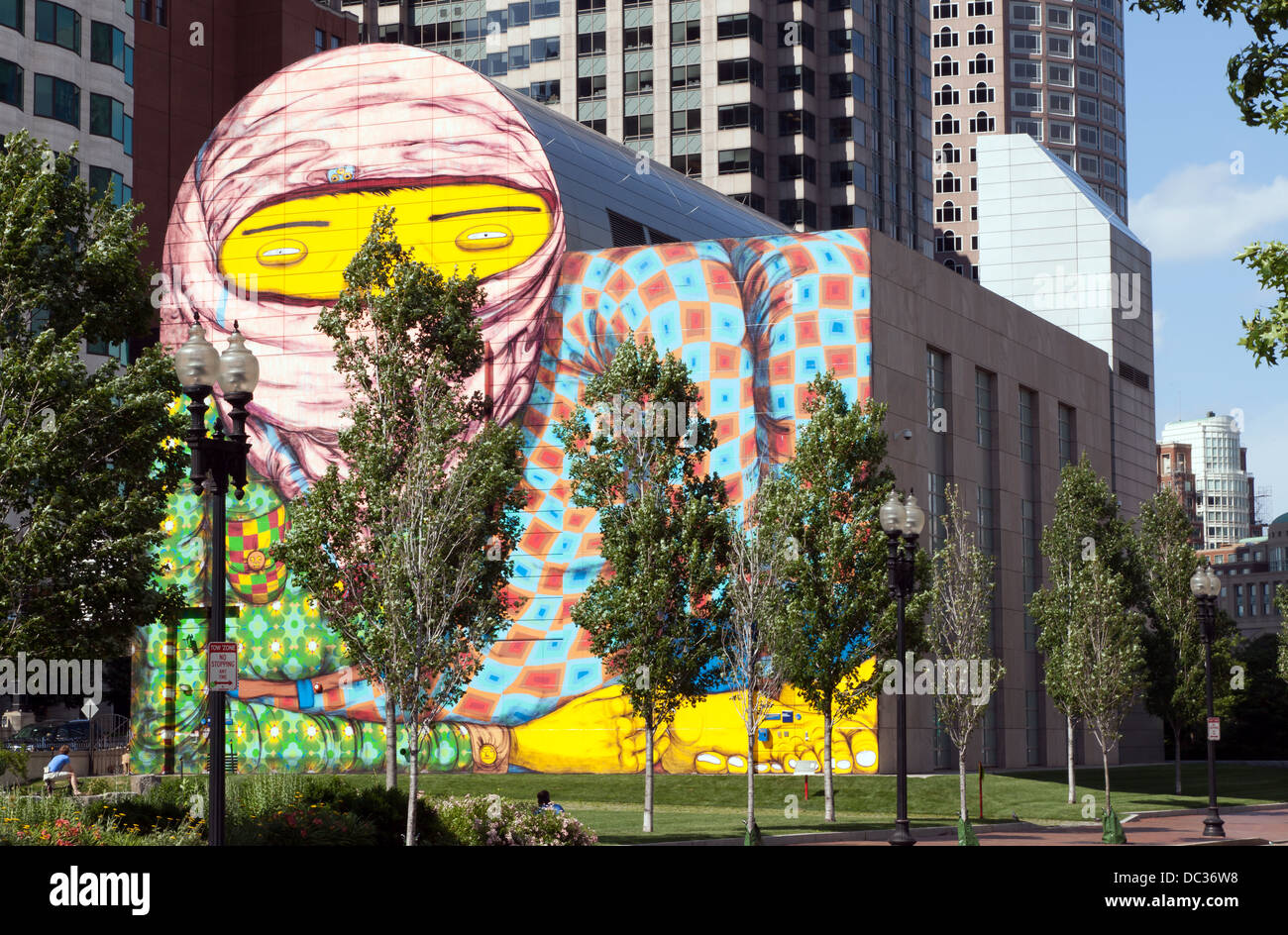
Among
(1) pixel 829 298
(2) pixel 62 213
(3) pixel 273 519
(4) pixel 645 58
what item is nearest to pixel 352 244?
(3) pixel 273 519

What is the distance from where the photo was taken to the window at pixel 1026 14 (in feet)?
617

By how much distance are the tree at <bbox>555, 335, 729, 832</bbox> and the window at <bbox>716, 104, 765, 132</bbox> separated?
75.8m

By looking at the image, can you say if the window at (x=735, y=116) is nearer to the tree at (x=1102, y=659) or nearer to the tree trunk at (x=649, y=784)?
the tree at (x=1102, y=659)

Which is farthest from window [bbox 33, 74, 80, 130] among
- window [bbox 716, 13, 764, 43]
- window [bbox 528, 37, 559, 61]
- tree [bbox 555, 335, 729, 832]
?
window [bbox 716, 13, 764, 43]

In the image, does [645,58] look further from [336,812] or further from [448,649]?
[336,812]

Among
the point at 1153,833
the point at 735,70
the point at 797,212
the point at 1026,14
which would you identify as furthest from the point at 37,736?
the point at 1026,14

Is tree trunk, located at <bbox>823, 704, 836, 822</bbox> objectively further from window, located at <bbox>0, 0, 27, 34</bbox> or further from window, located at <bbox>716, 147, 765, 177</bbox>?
window, located at <bbox>716, 147, 765, 177</bbox>

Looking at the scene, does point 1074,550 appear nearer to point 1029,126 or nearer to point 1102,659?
point 1102,659

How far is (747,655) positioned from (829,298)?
1757 cm

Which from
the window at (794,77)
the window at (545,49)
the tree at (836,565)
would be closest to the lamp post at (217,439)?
the tree at (836,565)

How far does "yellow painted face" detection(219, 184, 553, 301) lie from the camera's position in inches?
2382

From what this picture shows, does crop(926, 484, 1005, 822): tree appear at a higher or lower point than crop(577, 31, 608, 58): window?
lower

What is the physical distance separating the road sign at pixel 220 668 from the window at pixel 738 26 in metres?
106

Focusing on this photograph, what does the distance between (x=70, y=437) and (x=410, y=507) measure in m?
10.5
